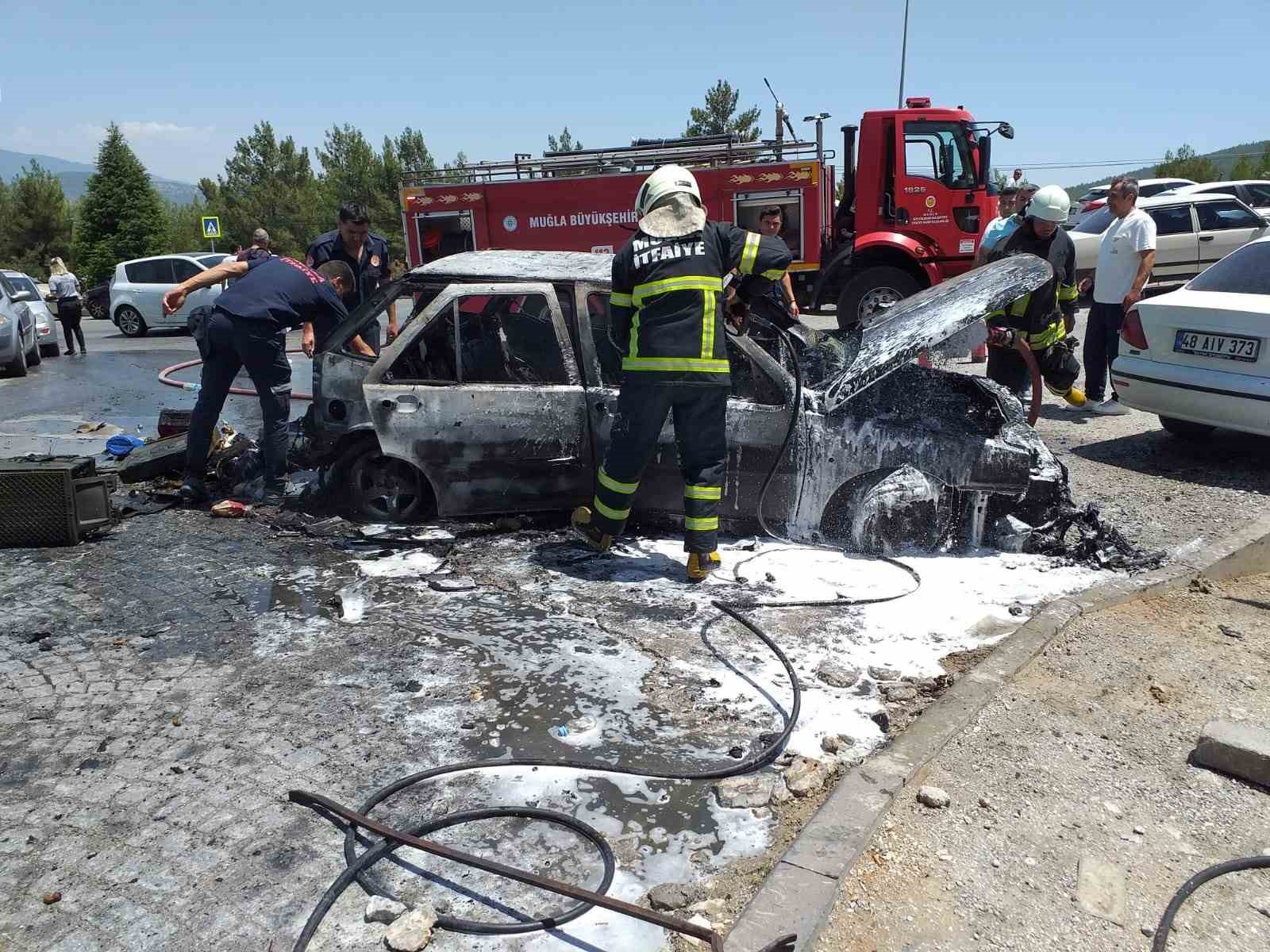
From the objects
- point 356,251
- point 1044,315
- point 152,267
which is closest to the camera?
point 1044,315

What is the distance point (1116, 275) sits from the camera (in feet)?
25.3

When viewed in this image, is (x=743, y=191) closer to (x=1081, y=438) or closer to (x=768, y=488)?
(x=1081, y=438)

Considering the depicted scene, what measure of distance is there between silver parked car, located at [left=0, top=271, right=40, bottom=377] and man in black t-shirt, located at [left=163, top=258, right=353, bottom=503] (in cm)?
780

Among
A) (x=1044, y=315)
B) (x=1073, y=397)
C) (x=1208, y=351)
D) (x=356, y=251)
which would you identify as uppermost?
(x=356, y=251)

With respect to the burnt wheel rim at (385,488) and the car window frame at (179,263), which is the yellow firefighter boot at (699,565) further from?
the car window frame at (179,263)

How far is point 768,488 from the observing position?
15.8 feet

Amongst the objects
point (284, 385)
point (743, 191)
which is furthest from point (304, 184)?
point (284, 385)

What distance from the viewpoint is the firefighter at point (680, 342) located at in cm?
441

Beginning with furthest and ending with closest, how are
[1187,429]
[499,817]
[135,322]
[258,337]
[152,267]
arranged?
[152,267] < [135,322] < [1187,429] < [258,337] < [499,817]

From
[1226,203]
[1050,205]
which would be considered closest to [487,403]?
[1050,205]

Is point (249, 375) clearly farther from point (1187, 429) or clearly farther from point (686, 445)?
point (1187, 429)

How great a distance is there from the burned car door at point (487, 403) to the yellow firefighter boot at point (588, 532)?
15 centimetres

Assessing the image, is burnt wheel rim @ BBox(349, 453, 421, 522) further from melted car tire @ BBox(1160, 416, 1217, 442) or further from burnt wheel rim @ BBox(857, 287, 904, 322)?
burnt wheel rim @ BBox(857, 287, 904, 322)

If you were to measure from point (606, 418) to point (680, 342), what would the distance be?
671 mm
